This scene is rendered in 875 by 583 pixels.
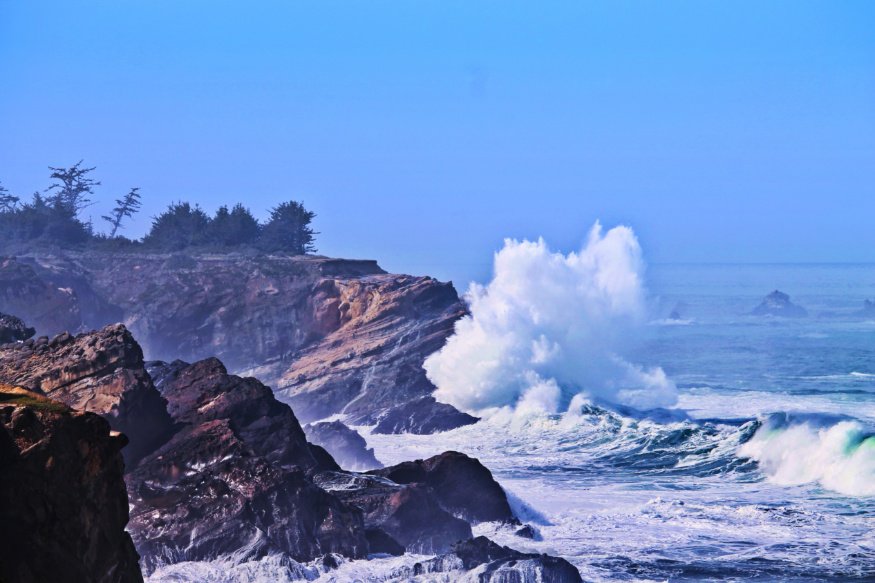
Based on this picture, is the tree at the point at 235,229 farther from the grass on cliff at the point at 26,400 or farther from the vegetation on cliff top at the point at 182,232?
the grass on cliff at the point at 26,400

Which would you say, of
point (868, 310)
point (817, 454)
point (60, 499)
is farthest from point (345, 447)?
point (868, 310)

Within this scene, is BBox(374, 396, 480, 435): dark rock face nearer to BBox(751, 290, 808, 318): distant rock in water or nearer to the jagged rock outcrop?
the jagged rock outcrop

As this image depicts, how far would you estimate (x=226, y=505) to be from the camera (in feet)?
73.3

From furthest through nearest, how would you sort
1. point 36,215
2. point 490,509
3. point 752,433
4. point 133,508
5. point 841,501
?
point 36,215 < point 752,433 < point 841,501 < point 490,509 < point 133,508

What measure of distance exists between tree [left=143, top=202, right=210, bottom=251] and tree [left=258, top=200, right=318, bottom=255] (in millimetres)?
4537

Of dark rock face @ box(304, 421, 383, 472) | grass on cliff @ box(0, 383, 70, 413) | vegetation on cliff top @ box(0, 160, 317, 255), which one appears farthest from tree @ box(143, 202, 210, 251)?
grass on cliff @ box(0, 383, 70, 413)

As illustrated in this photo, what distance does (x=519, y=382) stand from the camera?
4741cm

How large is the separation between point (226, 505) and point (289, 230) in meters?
52.2

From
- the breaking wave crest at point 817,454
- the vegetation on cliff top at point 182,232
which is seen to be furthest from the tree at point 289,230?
the breaking wave crest at point 817,454

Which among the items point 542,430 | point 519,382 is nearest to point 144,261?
point 519,382

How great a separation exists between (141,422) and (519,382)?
79.1 feet

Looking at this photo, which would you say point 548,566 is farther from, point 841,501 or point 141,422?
point 841,501

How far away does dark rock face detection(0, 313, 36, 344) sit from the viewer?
31.2 metres

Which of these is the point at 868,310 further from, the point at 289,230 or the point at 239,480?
the point at 239,480
